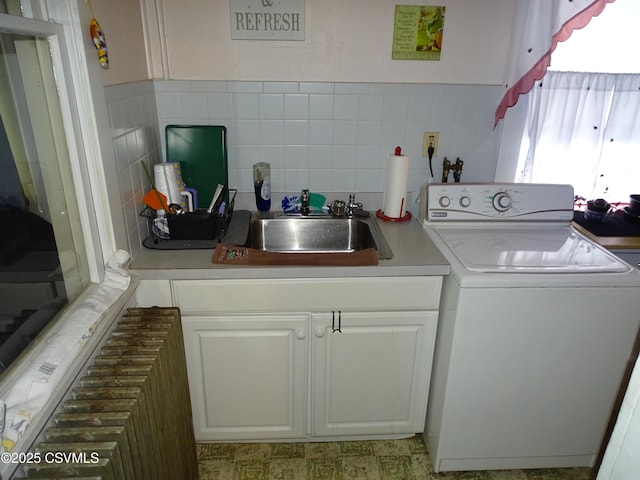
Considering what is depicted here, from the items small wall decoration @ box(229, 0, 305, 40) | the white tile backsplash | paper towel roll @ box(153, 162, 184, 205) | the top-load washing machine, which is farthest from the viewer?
the white tile backsplash

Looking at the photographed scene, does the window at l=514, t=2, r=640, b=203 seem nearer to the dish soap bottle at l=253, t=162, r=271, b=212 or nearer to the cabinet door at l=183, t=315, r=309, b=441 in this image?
the dish soap bottle at l=253, t=162, r=271, b=212

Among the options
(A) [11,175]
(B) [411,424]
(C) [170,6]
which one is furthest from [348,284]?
(C) [170,6]

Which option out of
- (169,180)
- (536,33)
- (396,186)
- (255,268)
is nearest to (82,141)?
(169,180)

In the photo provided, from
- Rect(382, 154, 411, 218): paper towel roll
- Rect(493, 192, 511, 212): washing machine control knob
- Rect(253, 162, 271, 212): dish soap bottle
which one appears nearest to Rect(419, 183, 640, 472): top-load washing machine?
Rect(493, 192, 511, 212): washing machine control knob

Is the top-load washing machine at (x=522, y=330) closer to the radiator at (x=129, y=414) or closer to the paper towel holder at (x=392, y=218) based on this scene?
the paper towel holder at (x=392, y=218)

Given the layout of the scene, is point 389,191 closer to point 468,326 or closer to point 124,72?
point 468,326

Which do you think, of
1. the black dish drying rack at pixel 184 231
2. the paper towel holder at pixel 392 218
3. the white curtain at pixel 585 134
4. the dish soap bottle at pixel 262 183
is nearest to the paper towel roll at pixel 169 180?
the black dish drying rack at pixel 184 231

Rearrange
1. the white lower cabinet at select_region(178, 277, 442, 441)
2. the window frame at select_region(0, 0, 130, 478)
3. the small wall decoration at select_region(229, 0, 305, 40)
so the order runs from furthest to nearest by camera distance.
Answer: the small wall decoration at select_region(229, 0, 305, 40) < the white lower cabinet at select_region(178, 277, 442, 441) < the window frame at select_region(0, 0, 130, 478)

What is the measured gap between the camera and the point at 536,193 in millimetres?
1871

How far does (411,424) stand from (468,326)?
0.59 m

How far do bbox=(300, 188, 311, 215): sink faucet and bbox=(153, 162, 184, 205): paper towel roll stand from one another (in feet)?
1.79

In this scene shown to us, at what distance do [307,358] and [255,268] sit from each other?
1.40ft

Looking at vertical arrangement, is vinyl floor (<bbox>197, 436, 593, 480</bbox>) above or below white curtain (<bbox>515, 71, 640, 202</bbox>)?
below

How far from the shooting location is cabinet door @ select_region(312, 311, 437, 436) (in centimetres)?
167
